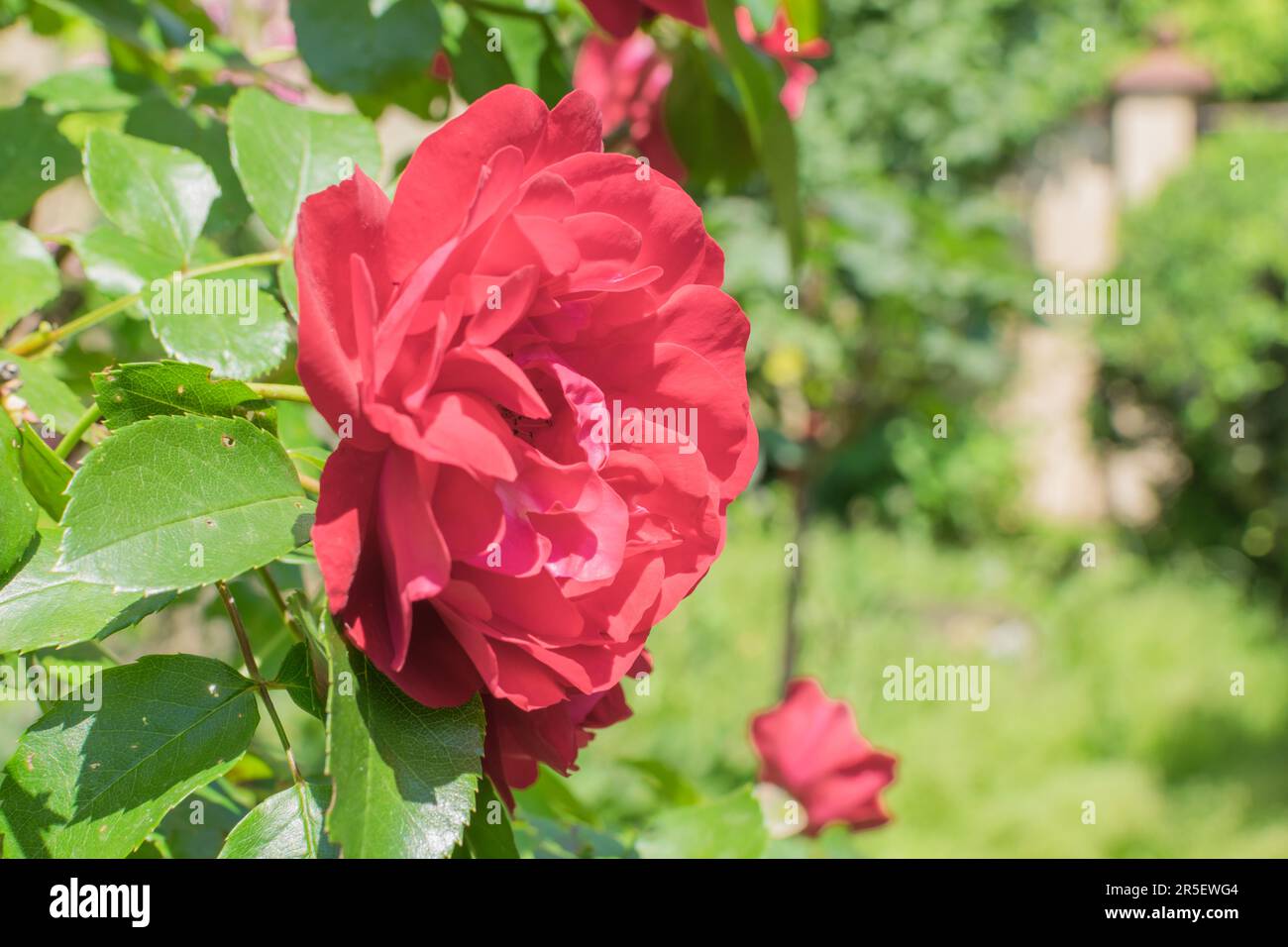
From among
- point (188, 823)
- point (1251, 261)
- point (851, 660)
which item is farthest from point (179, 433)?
point (1251, 261)

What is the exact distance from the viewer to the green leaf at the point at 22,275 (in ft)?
1.69

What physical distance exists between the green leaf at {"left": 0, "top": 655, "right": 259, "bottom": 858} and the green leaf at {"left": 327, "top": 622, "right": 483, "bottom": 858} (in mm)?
60

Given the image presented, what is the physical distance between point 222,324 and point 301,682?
0.16 metres

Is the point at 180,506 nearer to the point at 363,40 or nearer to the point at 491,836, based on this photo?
the point at 491,836

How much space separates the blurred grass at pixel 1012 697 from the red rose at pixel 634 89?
4.80ft

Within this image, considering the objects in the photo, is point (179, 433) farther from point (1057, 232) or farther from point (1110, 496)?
point (1057, 232)

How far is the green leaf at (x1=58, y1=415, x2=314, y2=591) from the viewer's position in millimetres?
354

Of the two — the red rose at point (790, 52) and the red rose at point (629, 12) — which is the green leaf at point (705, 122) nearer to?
the red rose at point (790, 52)

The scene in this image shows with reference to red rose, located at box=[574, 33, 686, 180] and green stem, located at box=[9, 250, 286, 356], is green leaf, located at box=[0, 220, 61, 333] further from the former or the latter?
red rose, located at box=[574, 33, 686, 180]

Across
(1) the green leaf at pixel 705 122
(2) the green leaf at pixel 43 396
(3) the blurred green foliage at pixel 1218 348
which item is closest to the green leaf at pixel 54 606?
(2) the green leaf at pixel 43 396

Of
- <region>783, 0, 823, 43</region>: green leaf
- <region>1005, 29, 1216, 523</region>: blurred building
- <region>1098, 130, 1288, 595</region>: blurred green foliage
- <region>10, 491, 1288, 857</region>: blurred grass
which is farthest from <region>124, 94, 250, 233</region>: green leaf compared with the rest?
<region>1005, 29, 1216, 523</region>: blurred building

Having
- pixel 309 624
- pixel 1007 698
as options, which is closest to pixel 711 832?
pixel 309 624

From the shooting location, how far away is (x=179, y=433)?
0.38 metres

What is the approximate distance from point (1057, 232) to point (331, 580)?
6.76m
